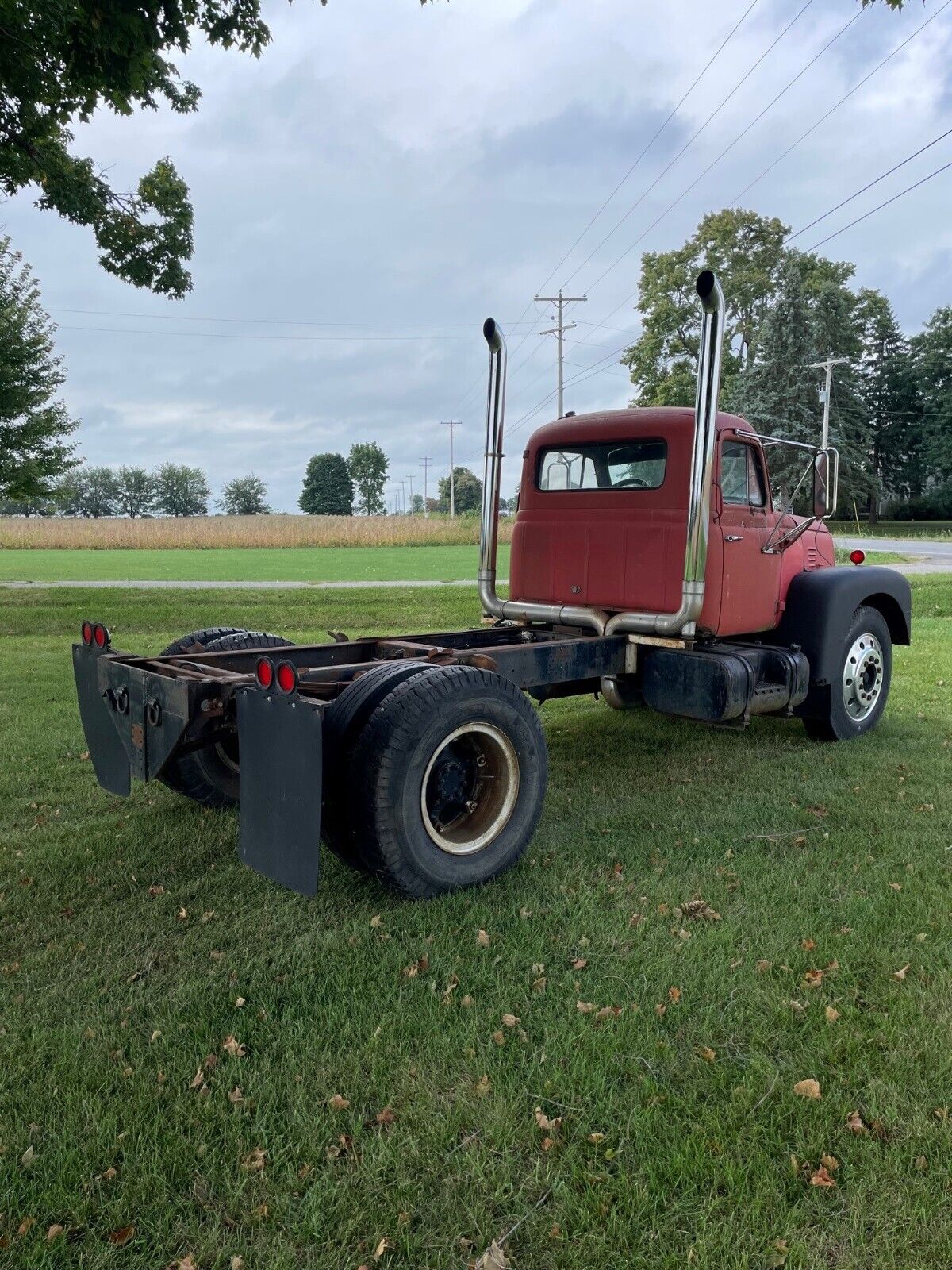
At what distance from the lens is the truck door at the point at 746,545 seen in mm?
6309

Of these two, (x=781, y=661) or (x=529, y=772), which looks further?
(x=781, y=661)

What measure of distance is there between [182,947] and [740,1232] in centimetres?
244

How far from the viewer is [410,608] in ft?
55.5

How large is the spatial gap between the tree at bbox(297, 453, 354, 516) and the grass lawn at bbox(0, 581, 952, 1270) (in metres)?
137

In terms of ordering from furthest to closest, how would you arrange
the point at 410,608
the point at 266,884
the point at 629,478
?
the point at 410,608 → the point at 629,478 → the point at 266,884

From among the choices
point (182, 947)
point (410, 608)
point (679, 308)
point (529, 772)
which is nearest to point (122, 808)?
point (182, 947)

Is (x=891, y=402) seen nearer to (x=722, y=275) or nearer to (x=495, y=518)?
(x=722, y=275)

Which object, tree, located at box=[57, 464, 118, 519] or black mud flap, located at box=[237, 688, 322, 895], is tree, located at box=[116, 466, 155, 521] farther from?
black mud flap, located at box=[237, 688, 322, 895]

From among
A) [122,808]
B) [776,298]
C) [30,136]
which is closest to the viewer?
[122,808]

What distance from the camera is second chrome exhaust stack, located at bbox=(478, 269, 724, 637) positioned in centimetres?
554

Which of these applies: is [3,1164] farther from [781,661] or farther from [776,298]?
[776,298]

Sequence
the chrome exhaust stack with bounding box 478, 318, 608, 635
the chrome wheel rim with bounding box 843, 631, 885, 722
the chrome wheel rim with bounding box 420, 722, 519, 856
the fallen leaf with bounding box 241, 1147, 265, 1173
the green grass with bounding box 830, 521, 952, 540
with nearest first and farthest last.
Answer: the fallen leaf with bounding box 241, 1147, 265, 1173
the chrome wheel rim with bounding box 420, 722, 519, 856
the chrome exhaust stack with bounding box 478, 318, 608, 635
the chrome wheel rim with bounding box 843, 631, 885, 722
the green grass with bounding box 830, 521, 952, 540

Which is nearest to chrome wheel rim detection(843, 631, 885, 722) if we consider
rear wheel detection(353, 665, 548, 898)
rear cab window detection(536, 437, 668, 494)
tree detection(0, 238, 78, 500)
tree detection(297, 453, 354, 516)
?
rear cab window detection(536, 437, 668, 494)

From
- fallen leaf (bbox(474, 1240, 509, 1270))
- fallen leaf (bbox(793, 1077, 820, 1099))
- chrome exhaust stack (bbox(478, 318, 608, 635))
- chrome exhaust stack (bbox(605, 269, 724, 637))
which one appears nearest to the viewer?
fallen leaf (bbox(474, 1240, 509, 1270))
